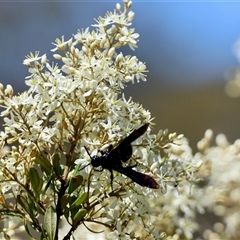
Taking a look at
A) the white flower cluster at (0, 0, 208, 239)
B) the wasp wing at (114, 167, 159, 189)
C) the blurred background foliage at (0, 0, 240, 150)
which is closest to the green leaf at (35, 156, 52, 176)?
the white flower cluster at (0, 0, 208, 239)

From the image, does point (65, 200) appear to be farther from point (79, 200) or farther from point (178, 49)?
point (178, 49)

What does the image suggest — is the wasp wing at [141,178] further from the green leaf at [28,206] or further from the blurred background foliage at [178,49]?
the blurred background foliage at [178,49]

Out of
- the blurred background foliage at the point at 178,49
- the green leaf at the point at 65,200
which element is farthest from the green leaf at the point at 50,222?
the blurred background foliage at the point at 178,49

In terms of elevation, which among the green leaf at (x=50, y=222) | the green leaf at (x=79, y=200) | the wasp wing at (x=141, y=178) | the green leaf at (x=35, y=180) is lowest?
the green leaf at (x=50, y=222)

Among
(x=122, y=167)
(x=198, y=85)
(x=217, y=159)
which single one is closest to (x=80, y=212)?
(x=122, y=167)

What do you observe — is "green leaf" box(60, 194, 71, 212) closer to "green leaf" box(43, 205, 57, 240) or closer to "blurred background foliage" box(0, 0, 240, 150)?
"green leaf" box(43, 205, 57, 240)

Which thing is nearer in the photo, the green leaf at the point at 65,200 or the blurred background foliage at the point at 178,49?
the green leaf at the point at 65,200
